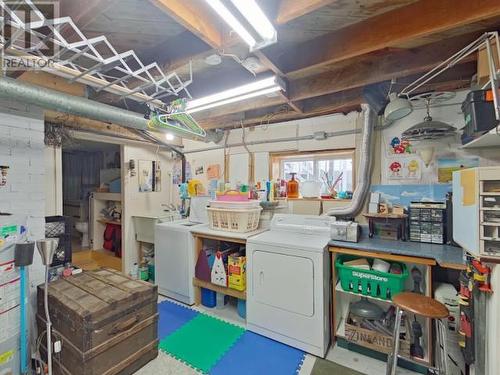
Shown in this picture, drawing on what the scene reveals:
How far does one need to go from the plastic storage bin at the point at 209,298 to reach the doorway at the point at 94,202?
1.71 metres

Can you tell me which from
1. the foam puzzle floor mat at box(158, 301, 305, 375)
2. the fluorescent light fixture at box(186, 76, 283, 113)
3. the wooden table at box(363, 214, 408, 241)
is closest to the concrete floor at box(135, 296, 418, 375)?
the foam puzzle floor mat at box(158, 301, 305, 375)

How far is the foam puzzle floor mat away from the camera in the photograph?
2.04 meters

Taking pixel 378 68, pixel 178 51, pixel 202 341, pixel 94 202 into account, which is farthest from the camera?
pixel 94 202

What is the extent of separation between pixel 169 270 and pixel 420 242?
9.50 ft

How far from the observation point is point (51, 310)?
1.94 metres

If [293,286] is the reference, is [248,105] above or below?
above

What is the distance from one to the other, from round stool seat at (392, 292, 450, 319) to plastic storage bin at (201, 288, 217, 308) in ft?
6.87

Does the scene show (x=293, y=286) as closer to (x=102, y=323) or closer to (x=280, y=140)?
(x=102, y=323)

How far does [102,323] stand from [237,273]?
1.34 metres

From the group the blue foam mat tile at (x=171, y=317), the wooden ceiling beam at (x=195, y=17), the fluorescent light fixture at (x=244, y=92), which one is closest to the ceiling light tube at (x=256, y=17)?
the wooden ceiling beam at (x=195, y=17)

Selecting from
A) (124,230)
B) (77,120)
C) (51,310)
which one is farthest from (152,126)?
(124,230)

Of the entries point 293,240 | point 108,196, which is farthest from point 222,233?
point 108,196

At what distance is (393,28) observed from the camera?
4.87ft

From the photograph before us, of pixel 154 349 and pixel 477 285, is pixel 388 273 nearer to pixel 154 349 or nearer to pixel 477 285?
pixel 477 285
